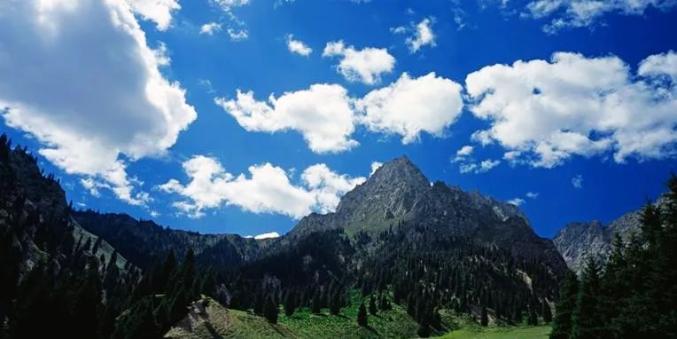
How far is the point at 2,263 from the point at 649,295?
115m

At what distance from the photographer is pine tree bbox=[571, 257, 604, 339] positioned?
51.6m

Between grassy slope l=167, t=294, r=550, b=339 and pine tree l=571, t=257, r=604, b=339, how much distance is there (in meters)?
19.2

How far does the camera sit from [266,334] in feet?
320

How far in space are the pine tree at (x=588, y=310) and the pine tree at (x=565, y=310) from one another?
4.57 metres

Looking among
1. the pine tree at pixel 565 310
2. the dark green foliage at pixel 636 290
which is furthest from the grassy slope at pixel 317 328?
the dark green foliage at pixel 636 290

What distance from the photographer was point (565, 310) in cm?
6325

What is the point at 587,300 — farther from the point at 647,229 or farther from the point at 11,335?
the point at 11,335

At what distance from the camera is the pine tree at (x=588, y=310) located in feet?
169

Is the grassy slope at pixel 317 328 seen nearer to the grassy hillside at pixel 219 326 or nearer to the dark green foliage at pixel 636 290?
the grassy hillside at pixel 219 326

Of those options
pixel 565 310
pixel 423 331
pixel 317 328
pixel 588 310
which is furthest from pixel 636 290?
pixel 423 331

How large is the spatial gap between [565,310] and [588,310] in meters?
8.68

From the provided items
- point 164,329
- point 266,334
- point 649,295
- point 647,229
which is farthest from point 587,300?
point 164,329

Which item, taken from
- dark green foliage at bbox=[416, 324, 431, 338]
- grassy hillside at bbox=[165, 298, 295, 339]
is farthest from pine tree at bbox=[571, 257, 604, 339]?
dark green foliage at bbox=[416, 324, 431, 338]

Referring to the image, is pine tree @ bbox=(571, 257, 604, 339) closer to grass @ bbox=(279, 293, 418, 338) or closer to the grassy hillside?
the grassy hillside
